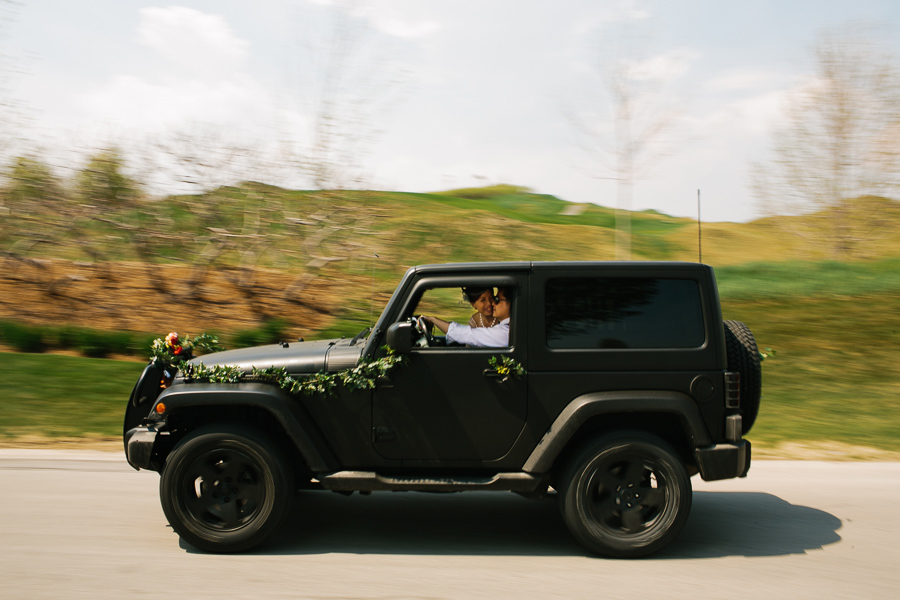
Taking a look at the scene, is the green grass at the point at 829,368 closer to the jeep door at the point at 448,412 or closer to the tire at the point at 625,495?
the tire at the point at 625,495

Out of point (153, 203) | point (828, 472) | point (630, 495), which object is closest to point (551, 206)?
point (153, 203)

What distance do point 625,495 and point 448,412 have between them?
1219 mm

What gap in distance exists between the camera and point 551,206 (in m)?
40.3

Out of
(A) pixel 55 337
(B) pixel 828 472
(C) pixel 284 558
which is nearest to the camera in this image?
(C) pixel 284 558

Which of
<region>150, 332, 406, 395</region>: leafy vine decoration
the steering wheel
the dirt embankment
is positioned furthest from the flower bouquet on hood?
the dirt embankment

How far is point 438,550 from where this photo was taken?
4719mm

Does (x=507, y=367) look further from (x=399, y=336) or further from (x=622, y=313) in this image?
(x=622, y=313)

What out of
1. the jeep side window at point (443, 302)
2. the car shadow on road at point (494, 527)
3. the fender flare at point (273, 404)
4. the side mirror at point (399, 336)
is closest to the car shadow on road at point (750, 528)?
the car shadow on road at point (494, 527)

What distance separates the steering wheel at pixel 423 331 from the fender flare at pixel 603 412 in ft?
3.15

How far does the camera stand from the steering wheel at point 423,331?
15.8ft

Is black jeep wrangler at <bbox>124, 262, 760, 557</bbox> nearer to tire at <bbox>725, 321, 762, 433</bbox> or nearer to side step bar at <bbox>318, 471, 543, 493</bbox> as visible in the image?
side step bar at <bbox>318, 471, 543, 493</bbox>

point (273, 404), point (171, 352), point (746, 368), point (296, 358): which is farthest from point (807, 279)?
point (171, 352)

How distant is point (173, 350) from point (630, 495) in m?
3.12

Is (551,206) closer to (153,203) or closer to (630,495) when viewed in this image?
(153,203)
